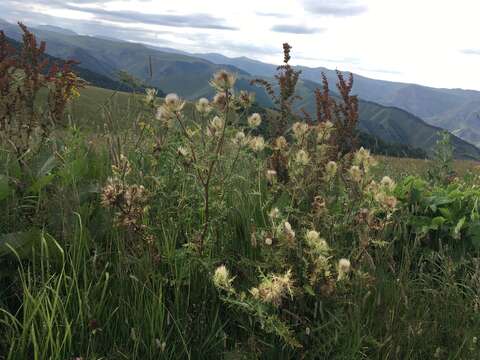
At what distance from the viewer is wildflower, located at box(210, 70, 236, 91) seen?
2.26 metres

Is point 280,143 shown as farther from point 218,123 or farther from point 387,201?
point 387,201

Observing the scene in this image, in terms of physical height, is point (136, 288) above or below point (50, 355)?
above

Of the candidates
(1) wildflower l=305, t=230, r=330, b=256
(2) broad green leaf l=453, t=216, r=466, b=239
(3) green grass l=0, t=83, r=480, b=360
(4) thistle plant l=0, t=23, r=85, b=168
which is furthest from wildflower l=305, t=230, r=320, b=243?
(4) thistle plant l=0, t=23, r=85, b=168

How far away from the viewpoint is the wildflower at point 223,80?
2.26m

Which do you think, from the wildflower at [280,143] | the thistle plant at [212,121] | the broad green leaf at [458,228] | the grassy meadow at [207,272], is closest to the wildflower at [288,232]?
the grassy meadow at [207,272]

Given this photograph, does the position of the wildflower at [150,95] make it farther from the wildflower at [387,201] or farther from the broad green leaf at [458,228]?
the broad green leaf at [458,228]

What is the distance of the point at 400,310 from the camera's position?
2527 mm

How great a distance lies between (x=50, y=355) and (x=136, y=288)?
0.45 m

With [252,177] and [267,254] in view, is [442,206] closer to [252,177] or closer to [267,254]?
[252,177]

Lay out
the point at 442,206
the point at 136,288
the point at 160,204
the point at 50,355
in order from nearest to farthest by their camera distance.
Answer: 1. the point at 50,355
2. the point at 136,288
3. the point at 160,204
4. the point at 442,206

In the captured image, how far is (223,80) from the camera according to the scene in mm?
2262

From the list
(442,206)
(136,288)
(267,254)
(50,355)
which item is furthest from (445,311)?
(50,355)

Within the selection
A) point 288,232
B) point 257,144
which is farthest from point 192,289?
point 257,144

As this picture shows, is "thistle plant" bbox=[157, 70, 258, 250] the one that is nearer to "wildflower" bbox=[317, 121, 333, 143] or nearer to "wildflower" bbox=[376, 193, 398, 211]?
"wildflower" bbox=[317, 121, 333, 143]
